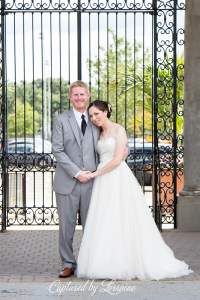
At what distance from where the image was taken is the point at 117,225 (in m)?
4.40

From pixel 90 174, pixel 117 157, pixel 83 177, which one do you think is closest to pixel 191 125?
pixel 117 157

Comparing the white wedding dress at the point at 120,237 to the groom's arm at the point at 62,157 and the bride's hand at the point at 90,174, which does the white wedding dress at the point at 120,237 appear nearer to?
the bride's hand at the point at 90,174

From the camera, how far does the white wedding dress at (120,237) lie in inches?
169

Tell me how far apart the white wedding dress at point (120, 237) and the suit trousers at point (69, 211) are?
0.09 m

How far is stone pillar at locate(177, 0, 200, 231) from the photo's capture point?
23.0 ft

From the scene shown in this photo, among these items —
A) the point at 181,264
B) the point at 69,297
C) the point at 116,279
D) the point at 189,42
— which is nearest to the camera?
the point at 69,297

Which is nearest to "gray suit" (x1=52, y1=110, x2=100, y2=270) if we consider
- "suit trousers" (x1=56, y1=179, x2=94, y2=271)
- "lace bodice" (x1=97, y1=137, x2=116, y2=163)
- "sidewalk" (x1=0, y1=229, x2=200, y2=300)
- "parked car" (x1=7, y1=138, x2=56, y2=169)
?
"suit trousers" (x1=56, y1=179, x2=94, y2=271)

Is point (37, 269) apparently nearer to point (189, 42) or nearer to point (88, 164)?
point (88, 164)

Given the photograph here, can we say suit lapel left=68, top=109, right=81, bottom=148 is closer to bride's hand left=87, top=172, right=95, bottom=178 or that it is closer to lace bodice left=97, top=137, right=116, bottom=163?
lace bodice left=97, top=137, right=116, bottom=163

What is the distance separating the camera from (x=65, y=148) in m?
4.55

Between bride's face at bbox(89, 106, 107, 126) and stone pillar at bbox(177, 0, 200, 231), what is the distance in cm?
297

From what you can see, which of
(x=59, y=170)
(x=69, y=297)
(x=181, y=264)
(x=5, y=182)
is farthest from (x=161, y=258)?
(x=5, y=182)

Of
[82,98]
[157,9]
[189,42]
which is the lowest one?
[82,98]

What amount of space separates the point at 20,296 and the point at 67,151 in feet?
5.25
